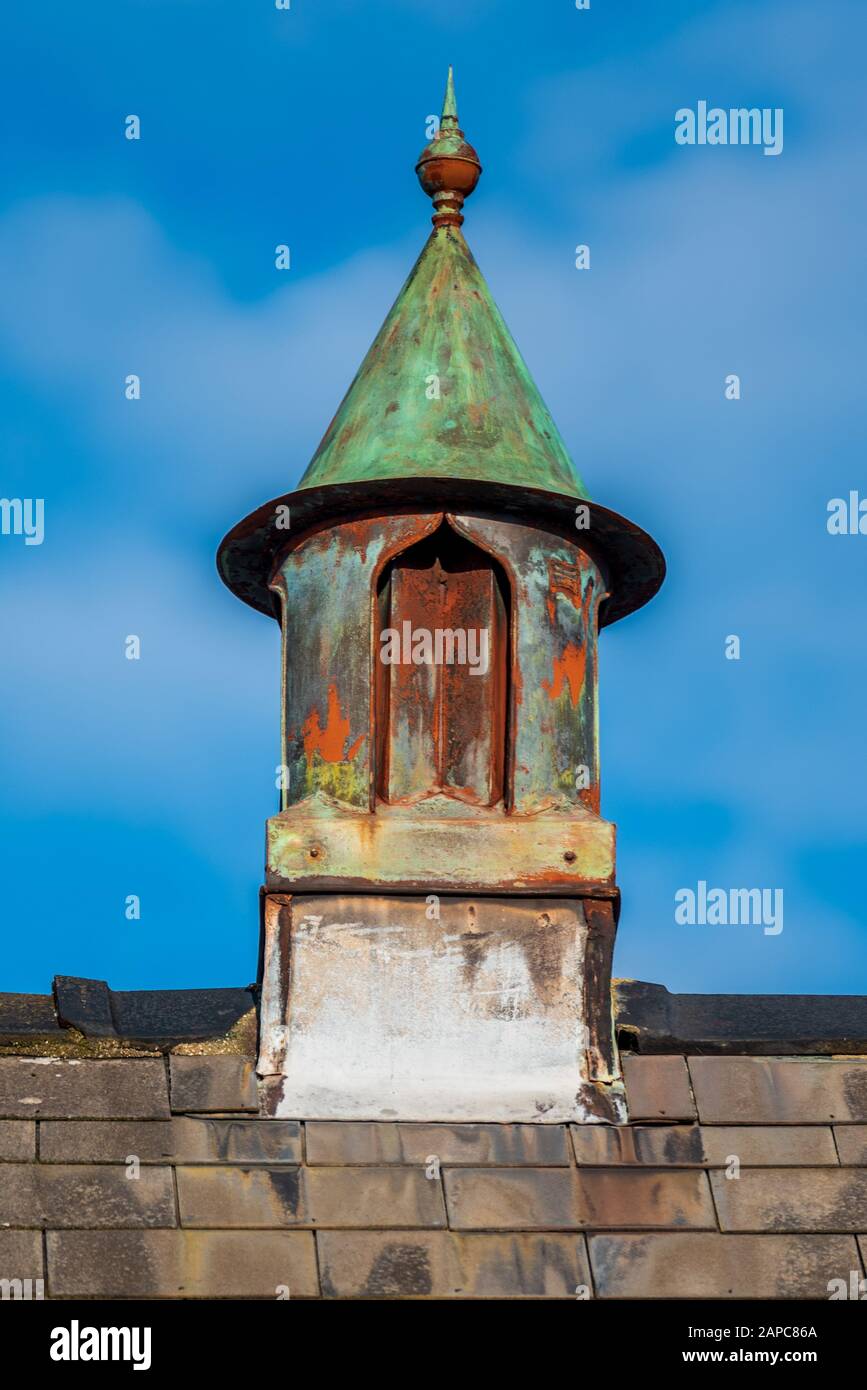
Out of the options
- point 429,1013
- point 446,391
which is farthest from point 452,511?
point 429,1013

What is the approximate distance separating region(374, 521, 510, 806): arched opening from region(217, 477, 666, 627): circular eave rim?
196 mm

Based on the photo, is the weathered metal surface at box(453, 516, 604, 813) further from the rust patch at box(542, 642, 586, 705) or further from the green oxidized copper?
the green oxidized copper

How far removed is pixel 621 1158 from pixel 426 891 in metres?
1.28

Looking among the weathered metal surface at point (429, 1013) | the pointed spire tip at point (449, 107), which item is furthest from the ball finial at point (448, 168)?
the weathered metal surface at point (429, 1013)

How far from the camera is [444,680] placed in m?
10.4

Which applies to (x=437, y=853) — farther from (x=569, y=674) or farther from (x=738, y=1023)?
(x=738, y=1023)

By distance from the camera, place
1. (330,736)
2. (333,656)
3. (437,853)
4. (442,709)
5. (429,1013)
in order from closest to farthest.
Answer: (429,1013) < (437,853) < (330,736) < (333,656) < (442,709)

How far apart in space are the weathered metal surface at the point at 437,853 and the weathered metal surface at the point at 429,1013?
0.26 ft

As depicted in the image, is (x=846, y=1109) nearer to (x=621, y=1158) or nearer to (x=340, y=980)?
(x=621, y=1158)

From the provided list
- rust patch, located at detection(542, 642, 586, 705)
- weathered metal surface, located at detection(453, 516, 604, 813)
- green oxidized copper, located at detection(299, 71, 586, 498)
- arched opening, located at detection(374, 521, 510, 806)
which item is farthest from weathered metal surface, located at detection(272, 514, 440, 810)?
rust patch, located at detection(542, 642, 586, 705)

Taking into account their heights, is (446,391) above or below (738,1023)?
above

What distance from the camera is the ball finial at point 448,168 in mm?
11023

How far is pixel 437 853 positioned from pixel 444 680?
0.90 m

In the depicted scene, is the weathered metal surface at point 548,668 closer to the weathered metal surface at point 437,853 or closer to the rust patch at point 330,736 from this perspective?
the weathered metal surface at point 437,853
